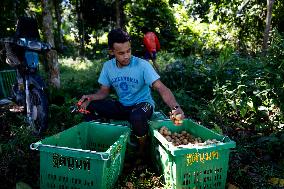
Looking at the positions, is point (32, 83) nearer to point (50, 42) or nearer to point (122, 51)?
point (122, 51)

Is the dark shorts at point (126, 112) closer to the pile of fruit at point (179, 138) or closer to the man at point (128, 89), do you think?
the man at point (128, 89)

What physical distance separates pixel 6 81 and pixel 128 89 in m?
3.40

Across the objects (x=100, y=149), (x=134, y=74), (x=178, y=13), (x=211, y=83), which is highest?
(x=178, y=13)

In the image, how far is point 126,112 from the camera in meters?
3.75

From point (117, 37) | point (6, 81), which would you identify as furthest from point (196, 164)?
point (6, 81)

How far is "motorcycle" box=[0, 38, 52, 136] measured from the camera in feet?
13.6

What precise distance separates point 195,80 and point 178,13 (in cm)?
1081

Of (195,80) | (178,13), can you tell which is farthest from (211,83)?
(178,13)

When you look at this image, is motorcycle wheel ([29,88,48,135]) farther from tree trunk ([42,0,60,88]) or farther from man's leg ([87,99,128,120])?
tree trunk ([42,0,60,88])

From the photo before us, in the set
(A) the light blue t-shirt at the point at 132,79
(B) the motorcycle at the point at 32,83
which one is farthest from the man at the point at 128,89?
(B) the motorcycle at the point at 32,83

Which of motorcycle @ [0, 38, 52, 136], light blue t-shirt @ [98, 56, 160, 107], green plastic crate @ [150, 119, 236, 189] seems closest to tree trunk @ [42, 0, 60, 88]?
motorcycle @ [0, 38, 52, 136]

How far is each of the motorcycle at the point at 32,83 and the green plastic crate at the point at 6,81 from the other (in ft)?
6.26

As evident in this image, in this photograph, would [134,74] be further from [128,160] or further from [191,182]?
[191,182]

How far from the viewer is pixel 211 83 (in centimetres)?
607
